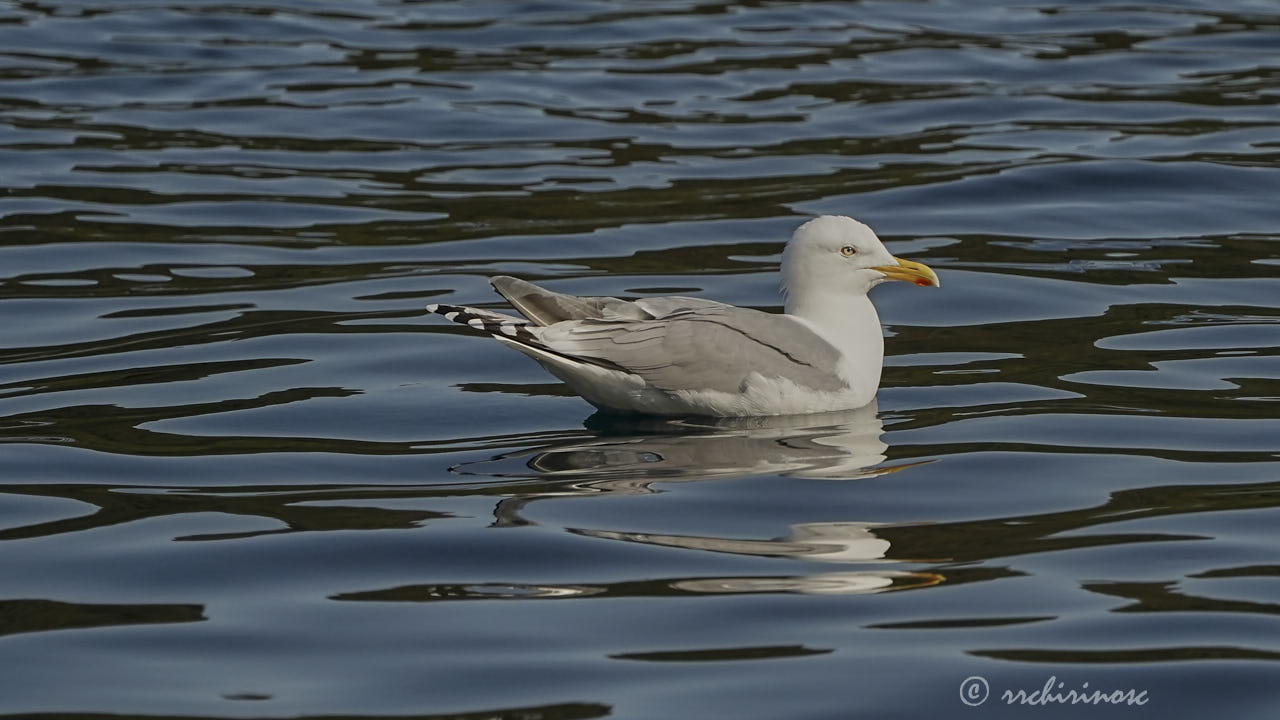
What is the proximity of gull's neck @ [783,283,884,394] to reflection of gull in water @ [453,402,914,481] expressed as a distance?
0.20 metres

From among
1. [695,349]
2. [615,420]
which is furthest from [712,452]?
[615,420]

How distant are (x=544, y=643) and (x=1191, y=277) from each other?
7.42 meters

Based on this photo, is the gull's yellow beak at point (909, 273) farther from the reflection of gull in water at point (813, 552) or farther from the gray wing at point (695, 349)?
the reflection of gull in water at point (813, 552)

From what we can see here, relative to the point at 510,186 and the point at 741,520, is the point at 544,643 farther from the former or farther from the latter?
the point at 510,186

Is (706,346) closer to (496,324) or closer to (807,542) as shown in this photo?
(496,324)

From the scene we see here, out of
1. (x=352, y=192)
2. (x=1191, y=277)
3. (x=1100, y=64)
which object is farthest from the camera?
(x=1100, y=64)

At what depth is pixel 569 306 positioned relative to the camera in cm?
907

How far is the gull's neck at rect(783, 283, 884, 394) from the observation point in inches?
360

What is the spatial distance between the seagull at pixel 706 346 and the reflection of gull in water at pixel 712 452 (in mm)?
95

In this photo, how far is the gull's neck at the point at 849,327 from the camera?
9.14 m

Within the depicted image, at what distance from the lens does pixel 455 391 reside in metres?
9.78

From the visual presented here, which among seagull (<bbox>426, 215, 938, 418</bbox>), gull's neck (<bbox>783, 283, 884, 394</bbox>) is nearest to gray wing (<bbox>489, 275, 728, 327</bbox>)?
seagull (<bbox>426, 215, 938, 418</bbox>)

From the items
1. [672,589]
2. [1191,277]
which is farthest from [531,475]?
[1191,277]

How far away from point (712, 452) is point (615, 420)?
873 mm
